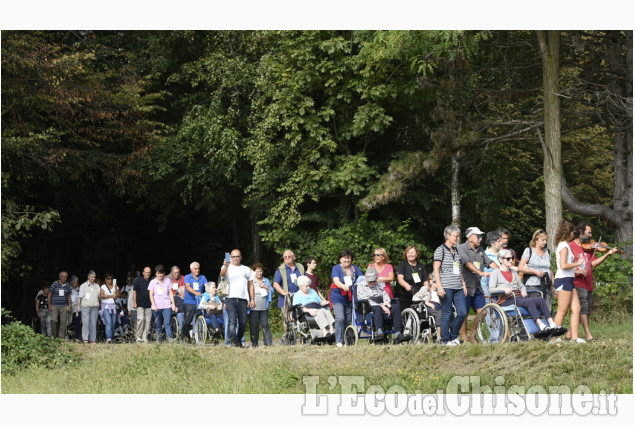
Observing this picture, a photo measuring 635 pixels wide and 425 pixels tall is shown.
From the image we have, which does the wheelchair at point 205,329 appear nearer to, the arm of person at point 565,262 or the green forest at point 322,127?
the green forest at point 322,127

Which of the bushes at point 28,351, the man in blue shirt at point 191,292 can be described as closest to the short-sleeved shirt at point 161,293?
the man in blue shirt at point 191,292

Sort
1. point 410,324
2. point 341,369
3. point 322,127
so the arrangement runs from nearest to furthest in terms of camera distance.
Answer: point 341,369, point 410,324, point 322,127

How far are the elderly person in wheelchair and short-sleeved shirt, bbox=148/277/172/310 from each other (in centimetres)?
801

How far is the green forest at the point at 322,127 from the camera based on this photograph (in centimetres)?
2133

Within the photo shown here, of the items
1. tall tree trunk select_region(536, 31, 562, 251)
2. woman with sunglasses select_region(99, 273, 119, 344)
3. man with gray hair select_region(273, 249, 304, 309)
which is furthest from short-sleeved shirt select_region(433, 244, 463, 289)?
woman with sunglasses select_region(99, 273, 119, 344)

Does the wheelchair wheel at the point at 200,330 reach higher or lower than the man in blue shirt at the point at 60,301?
lower

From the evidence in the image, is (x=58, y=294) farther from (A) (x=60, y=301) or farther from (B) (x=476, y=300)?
(B) (x=476, y=300)

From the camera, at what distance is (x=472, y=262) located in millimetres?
13328

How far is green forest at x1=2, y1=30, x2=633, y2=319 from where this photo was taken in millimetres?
21328

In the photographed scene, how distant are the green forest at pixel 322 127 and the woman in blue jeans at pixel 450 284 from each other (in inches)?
279

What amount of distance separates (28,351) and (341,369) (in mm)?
6201

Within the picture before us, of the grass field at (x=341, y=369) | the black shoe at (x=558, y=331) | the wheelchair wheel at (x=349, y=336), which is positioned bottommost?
the grass field at (x=341, y=369)

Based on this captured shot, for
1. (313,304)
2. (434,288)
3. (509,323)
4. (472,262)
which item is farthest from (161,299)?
(509,323)

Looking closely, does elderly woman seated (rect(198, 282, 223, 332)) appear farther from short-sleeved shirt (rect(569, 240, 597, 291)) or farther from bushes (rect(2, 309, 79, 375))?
short-sleeved shirt (rect(569, 240, 597, 291))
